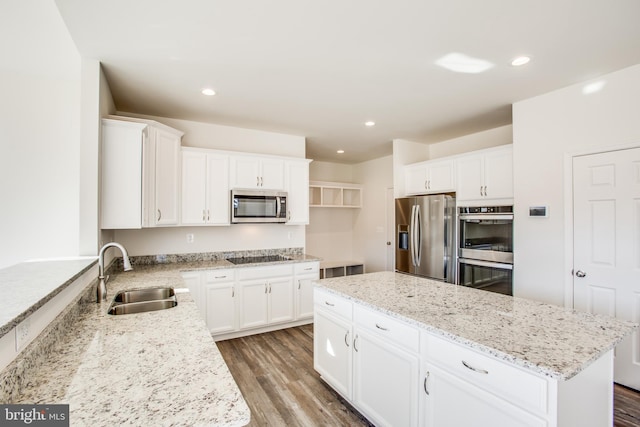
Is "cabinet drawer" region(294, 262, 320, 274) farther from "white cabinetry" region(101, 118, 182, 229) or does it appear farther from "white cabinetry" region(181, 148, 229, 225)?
"white cabinetry" region(101, 118, 182, 229)

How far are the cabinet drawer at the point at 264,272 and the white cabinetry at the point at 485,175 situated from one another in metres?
2.32

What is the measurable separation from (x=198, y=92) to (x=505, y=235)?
11.3 feet

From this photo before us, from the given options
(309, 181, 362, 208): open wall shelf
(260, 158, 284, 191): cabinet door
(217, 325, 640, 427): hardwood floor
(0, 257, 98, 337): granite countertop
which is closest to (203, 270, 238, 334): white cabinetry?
(217, 325, 640, 427): hardwood floor

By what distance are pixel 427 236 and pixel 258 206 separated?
223 cm

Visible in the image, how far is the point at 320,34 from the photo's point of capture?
205 centimetres

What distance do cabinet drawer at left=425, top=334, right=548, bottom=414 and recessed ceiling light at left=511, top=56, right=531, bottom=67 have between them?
84.6 inches

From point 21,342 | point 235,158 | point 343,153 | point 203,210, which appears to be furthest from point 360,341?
point 343,153

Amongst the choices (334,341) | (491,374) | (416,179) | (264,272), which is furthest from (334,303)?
(416,179)

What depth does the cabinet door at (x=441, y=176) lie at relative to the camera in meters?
4.06

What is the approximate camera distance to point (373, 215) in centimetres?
610

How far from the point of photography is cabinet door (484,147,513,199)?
11.2ft

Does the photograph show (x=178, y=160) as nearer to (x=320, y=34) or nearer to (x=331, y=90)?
(x=331, y=90)

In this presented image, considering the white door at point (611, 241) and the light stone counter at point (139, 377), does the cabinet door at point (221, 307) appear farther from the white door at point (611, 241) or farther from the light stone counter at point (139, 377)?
the white door at point (611, 241)

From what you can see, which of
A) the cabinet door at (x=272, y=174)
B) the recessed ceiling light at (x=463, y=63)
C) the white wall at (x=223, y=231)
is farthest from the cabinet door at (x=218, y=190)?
the recessed ceiling light at (x=463, y=63)
